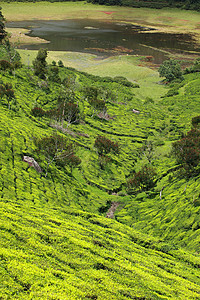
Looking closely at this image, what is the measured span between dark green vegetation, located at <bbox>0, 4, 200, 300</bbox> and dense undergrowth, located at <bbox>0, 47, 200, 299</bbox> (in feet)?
0.46

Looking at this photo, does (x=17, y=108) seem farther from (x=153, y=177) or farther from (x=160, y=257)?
(x=160, y=257)

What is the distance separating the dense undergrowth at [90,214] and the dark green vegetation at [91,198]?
0.46 ft

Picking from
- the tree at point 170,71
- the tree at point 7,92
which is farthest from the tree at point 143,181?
the tree at point 170,71

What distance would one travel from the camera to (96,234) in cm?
3462

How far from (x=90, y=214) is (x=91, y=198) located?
652 inches

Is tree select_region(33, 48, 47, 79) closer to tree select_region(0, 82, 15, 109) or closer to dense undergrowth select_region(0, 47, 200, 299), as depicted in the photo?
dense undergrowth select_region(0, 47, 200, 299)

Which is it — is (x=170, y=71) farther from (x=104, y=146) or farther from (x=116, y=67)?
(x=104, y=146)

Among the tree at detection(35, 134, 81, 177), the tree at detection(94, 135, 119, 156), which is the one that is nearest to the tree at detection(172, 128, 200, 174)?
the tree at detection(94, 135, 119, 156)

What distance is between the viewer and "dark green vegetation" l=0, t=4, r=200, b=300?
2555cm

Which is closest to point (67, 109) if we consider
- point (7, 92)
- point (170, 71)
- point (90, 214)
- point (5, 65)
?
point (7, 92)

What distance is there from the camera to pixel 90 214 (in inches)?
1693

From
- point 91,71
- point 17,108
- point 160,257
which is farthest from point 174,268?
point 91,71

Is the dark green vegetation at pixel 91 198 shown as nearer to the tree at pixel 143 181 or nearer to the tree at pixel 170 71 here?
the tree at pixel 143 181

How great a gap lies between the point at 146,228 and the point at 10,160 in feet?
93.4
